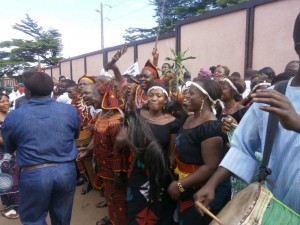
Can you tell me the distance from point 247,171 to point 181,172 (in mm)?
1043

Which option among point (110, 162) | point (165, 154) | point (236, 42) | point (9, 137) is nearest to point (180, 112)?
point (165, 154)

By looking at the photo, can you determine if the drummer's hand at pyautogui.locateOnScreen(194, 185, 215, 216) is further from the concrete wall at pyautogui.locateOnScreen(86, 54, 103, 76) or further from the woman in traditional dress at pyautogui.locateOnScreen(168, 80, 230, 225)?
the concrete wall at pyautogui.locateOnScreen(86, 54, 103, 76)

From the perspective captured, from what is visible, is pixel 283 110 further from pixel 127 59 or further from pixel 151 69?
pixel 127 59

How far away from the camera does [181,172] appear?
2.59 m

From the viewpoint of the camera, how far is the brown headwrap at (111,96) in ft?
12.2

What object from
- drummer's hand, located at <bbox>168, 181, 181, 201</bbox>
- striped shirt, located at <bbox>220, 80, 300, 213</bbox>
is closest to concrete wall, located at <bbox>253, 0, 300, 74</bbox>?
drummer's hand, located at <bbox>168, 181, 181, 201</bbox>

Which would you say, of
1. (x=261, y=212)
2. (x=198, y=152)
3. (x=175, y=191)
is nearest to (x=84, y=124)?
(x=175, y=191)

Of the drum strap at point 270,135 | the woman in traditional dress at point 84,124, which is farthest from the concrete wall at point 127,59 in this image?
the drum strap at point 270,135

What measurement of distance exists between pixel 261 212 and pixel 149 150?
5.11 feet

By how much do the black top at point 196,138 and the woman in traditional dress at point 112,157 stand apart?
1029 mm

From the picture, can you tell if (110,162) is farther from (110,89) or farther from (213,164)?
(213,164)

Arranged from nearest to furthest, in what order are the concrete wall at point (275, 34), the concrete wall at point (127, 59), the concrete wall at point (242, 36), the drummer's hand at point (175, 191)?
Result: 1. the drummer's hand at point (175, 191)
2. the concrete wall at point (275, 34)
3. the concrete wall at point (242, 36)
4. the concrete wall at point (127, 59)

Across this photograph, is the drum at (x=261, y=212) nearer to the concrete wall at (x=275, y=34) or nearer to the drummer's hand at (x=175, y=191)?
the drummer's hand at (x=175, y=191)

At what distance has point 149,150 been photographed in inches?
108
